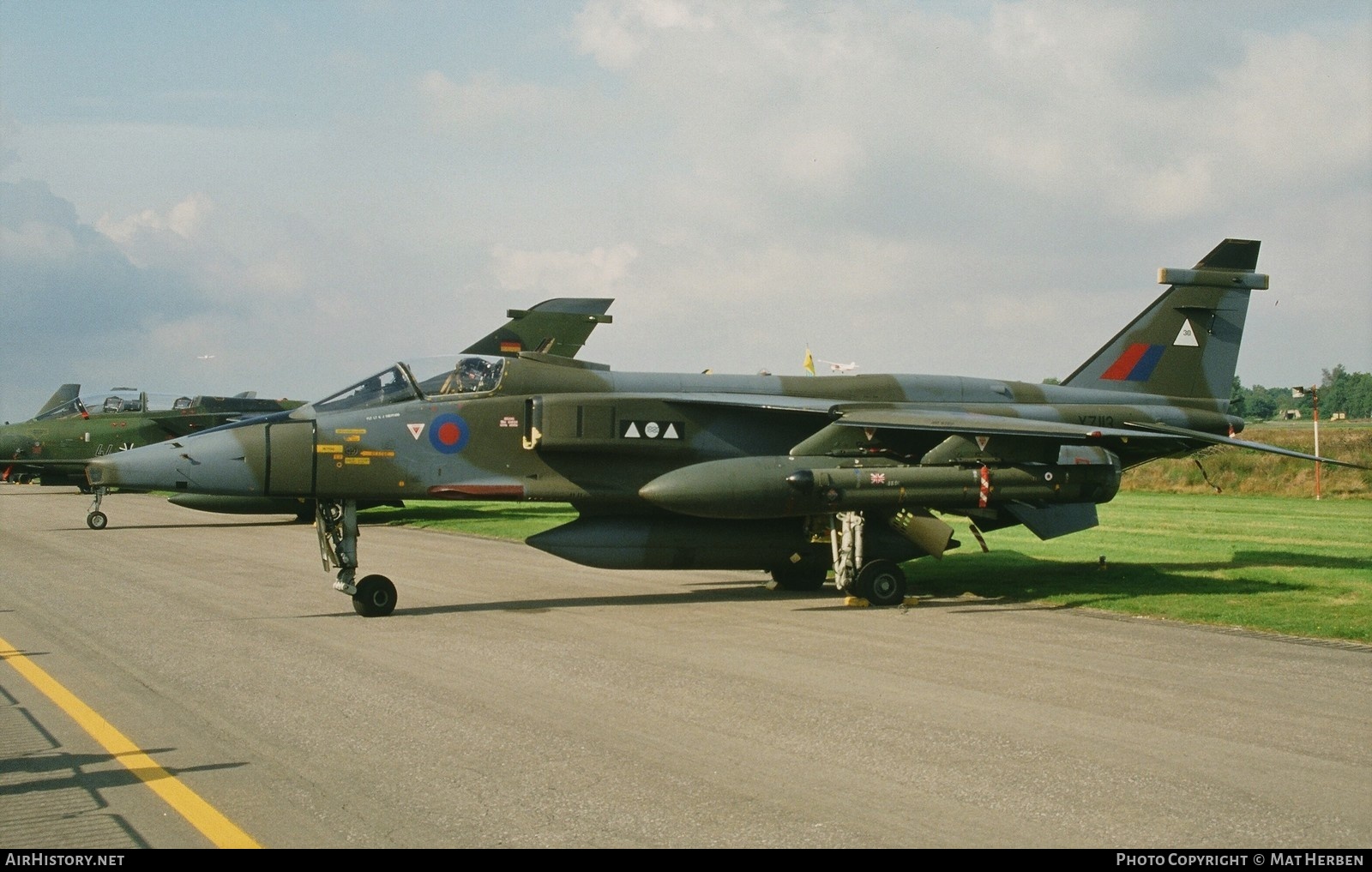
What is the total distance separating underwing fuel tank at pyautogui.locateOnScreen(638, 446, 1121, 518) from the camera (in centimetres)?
1290

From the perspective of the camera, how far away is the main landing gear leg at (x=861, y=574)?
44.0 feet

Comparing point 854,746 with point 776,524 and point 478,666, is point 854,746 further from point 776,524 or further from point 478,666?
point 776,524

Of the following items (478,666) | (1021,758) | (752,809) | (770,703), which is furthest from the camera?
(478,666)

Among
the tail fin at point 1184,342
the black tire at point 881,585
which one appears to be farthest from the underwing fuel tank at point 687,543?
the tail fin at point 1184,342

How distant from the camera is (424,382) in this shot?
13.7 m

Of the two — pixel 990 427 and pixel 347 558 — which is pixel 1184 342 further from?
pixel 347 558

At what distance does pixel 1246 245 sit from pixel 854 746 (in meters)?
13.3

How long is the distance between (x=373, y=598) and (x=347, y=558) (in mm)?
541

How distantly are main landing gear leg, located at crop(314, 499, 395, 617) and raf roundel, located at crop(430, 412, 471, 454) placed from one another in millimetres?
1103

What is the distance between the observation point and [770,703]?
8078 mm

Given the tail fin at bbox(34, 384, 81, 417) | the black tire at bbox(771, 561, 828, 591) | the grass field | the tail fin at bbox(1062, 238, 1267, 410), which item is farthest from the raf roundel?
the tail fin at bbox(34, 384, 81, 417)

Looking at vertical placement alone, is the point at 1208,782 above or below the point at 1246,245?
below
